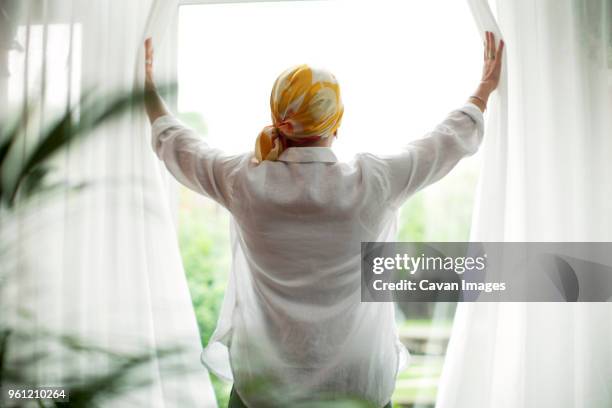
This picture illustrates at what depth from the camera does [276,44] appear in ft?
4.91

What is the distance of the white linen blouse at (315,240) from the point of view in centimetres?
103

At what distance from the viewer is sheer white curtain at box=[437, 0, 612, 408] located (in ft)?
4.05

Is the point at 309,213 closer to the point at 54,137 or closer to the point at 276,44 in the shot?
the point at 54,137

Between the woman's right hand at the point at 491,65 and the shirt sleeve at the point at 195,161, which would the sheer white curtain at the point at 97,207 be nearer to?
the shirt sleeve at the point at 195,161

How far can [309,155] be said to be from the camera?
1.05 m

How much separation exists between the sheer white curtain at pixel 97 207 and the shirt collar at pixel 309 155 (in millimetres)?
430

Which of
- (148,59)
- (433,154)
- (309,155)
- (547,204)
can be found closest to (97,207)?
(148,59)

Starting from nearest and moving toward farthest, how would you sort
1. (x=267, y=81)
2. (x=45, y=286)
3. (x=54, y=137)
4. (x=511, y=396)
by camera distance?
(x=54, y=137) < (x=511, y=396) < (x=45, y=286) < (x=267, y=81)

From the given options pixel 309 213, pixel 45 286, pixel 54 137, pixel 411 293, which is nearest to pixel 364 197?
pixel 309 213

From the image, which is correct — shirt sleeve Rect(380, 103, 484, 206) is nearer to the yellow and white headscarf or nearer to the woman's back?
the woman's back

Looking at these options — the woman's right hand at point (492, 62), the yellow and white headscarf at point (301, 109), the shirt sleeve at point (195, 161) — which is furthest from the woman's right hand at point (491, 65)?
the shirt sleeve at point (195, 161)

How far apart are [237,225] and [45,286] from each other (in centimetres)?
60

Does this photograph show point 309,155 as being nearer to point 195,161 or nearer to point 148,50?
point 195,161

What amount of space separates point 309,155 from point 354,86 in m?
0.43
